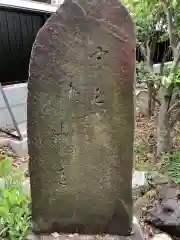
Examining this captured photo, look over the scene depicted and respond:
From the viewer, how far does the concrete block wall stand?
555 centimetres

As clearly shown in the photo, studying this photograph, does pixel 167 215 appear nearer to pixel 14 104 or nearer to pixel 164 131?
pixel 164 131

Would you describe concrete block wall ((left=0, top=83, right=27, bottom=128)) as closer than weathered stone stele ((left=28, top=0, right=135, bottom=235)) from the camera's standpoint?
No

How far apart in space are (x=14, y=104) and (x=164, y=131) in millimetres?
2705

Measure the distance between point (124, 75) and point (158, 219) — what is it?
→ 1.70 meters

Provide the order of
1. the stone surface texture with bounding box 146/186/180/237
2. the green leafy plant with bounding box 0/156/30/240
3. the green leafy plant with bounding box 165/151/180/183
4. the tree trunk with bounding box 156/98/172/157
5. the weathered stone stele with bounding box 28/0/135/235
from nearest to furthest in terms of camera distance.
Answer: the weathered stone stele with bounding box 28/0/135/235 → the green leafy plant with bounding box 0/156/30/240 → the stone surface texture with bounding box 146/186/180/237 → the green leafy plant with bounding box 165/151/180/183 → the tree trunk with bounding box 156/98/172/157

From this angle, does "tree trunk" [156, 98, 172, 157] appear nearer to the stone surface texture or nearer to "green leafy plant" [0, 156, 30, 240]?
the stone surface texture

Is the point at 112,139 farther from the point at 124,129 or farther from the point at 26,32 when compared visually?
the point at 26,32

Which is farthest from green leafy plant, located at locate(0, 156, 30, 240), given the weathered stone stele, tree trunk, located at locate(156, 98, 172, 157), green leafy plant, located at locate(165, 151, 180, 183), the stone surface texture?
tree trunk, located at locate(156, 98, 172, 157)

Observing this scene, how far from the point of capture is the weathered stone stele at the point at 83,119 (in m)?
1.87

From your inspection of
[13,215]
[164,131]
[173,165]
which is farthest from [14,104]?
[13,215]

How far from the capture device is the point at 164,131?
500 centimetres

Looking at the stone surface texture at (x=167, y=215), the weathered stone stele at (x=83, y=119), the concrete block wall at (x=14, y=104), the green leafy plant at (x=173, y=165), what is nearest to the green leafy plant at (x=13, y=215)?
the weathered stone stele at (x=83, y=119)

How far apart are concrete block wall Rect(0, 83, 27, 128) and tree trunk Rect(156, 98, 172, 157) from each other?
2.56 metres

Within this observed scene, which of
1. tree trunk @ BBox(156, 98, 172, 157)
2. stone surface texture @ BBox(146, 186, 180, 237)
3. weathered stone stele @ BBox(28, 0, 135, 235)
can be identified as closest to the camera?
weathered stone stele @ BBox(28, 0, 135, 235)
